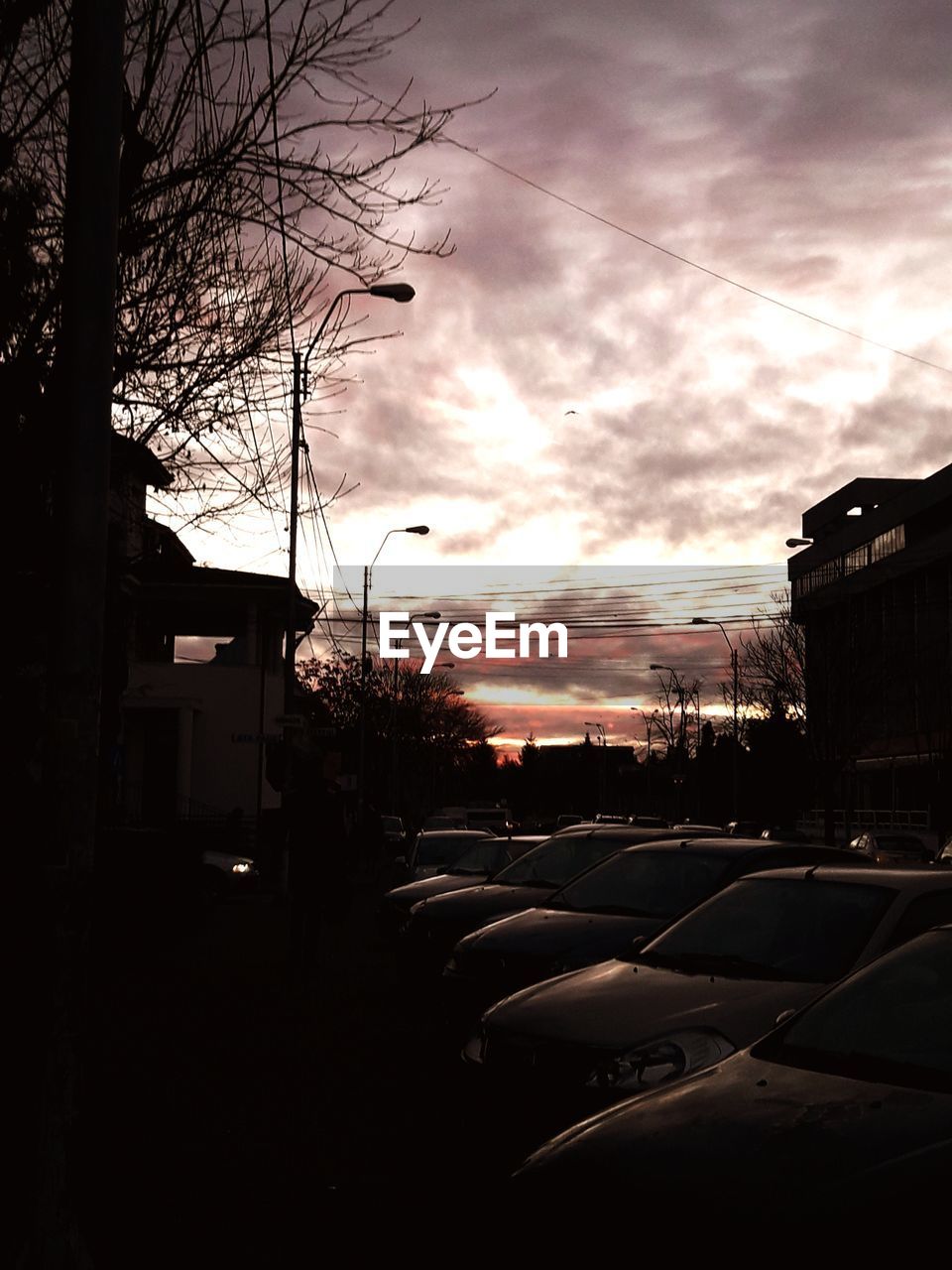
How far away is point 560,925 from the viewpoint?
9156 mm

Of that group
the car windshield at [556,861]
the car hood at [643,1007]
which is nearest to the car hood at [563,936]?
the car hood at [643,1007]

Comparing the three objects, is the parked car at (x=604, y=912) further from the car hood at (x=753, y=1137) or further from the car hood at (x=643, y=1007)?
the car hood at (x=753, y=1137)

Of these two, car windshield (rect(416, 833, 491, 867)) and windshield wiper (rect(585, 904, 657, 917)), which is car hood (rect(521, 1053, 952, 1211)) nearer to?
windshield wiper (rect(585, 904, 657, 917))

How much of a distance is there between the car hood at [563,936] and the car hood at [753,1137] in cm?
446

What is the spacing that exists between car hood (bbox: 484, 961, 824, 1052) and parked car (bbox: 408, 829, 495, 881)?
40.6 ft

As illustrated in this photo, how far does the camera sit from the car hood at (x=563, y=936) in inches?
345

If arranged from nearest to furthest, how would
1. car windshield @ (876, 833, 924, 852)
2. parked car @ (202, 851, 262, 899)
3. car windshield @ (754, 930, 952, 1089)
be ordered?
car windshield @ (754, 930, 952, 1089)
parked car @ (202, 851, 262, 899)
car windshield @ (876, 833, 924, 852)

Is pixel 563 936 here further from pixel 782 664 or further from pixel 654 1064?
pixel 782 664

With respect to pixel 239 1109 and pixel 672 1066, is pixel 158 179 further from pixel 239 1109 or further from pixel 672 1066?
pixel 672 1066

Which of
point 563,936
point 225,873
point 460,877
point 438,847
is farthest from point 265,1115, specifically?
point 225,873

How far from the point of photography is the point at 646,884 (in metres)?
9.73

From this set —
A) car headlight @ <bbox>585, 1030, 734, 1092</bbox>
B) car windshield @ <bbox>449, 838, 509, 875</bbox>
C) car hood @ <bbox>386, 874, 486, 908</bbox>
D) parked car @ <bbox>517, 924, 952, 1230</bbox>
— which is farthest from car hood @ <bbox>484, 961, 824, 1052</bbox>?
car windshield @ <bbox>449, 838, 509, 875</bbox>

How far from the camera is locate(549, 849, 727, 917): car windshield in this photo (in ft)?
31.0

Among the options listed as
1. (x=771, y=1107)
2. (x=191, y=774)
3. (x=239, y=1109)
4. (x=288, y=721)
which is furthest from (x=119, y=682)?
(x=191, y=774)
